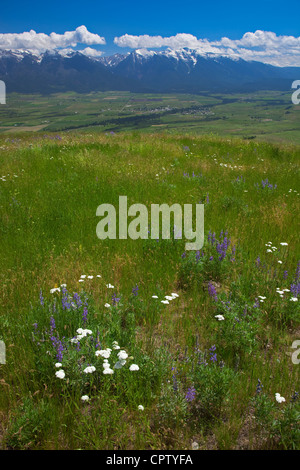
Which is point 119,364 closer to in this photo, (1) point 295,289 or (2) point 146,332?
(2) point 146,332

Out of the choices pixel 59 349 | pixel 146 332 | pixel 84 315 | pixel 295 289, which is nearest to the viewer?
pixel 59 349

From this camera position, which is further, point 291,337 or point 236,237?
point 236,237

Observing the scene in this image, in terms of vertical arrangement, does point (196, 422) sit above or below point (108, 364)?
below

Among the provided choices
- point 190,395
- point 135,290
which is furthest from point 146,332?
point 190,395

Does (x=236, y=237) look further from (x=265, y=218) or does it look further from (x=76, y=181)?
(x=76, y=181)

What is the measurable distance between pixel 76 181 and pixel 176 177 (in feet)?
11.0

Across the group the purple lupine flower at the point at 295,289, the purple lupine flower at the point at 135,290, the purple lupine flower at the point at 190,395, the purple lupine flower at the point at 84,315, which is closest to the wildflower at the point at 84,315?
the purple lupine flower at the point at 84,315

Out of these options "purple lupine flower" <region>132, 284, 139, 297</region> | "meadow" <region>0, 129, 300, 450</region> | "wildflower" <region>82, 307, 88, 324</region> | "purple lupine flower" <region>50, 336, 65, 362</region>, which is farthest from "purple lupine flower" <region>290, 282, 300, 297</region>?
"purple lupine flower" <region>50, 336, 65, 362</region>

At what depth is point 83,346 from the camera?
284 cm

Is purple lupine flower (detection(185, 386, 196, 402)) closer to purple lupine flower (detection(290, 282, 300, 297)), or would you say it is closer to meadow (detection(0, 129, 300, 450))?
meadow (detection(0, 129, 300, 450))

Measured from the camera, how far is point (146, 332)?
11.8 ft

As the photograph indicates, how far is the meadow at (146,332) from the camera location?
2.41m

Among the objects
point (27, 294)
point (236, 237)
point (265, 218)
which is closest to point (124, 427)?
point (27, 294)

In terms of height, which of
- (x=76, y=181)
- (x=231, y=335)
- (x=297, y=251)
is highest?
(x=76, y=181)
